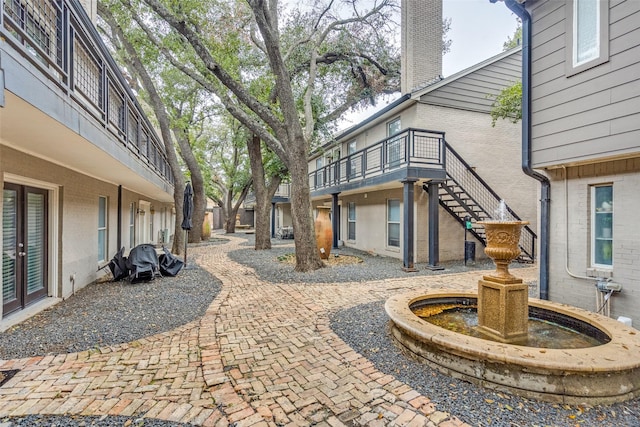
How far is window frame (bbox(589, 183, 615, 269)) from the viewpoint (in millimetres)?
4559

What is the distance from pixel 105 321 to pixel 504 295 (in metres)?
5.31

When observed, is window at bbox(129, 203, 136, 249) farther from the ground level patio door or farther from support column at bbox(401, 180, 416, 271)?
support column at bbox(401, 180, 416, 271)

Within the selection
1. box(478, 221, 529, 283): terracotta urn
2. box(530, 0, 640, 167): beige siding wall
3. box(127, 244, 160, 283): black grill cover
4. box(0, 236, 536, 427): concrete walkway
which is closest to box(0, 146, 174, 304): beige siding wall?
box(127, 244, 160, 283): black grill cover

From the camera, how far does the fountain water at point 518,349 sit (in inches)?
99.8

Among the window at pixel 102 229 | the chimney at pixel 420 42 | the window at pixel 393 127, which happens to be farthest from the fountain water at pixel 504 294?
the window at pixel 102 229

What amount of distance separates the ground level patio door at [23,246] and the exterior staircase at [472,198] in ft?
32.5

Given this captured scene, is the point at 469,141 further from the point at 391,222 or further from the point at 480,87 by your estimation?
the point at 391,222

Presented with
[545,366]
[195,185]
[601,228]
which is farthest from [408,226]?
[195,185]

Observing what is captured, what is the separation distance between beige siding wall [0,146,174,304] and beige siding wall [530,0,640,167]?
8000mm

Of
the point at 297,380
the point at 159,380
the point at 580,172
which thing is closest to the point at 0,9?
the point at 159,380

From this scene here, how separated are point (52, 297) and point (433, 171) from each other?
29.3 feet

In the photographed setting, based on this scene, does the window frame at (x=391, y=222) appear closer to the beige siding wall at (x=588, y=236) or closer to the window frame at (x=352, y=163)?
the window frame at (x=352, y=163)

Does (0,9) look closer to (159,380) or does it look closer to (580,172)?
(159,380)

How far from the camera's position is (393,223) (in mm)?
11023
